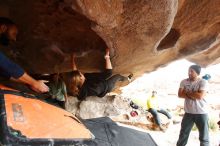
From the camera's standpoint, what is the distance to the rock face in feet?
12.2

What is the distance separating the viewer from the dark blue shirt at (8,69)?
288cm

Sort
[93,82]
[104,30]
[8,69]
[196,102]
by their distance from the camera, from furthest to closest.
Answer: [93,82], [196,102], [104,30], [8,69]

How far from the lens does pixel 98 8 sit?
138 inches

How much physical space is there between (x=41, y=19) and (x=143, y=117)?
231 inches

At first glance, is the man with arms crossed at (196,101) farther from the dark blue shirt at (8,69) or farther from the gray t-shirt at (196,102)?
the dark blue shirt at (8,69)

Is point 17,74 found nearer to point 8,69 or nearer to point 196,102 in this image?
point 8,69

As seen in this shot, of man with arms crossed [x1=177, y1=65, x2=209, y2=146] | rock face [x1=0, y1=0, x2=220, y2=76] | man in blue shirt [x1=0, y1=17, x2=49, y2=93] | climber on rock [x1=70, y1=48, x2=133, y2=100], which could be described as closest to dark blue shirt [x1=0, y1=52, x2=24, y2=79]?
man in blue shirt [x1=0, y1=17, x2=49, y2=93]

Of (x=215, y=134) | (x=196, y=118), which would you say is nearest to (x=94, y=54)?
(x=196, y=118)

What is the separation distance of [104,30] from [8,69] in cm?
160

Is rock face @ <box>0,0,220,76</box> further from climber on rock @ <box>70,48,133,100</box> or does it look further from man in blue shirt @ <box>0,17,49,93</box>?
man in blue shirt @ <box>0,17,49,93</box>

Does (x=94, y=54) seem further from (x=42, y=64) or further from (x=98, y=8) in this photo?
(x=98, y=8)

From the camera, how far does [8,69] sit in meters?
2.91

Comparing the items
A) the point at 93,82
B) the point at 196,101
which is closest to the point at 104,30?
the point at 93,82

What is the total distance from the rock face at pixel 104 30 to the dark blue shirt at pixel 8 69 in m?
1.00
